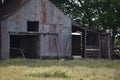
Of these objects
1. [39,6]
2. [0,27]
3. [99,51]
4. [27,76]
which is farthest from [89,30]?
[27,76]

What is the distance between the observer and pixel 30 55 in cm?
3972

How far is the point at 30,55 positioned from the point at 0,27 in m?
5.42

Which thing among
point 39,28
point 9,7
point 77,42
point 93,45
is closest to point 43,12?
point 39,28

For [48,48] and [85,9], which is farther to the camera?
[85,9]

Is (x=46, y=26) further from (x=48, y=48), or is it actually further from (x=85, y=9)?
(x=85, y=9)

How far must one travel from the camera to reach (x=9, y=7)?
40656mm

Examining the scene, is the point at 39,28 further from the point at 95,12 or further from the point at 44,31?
the point at 95,12

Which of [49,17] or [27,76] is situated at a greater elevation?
[49,17]

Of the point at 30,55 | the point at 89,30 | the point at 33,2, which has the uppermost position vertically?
the point at 33,2

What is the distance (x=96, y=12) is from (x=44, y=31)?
7754 mm

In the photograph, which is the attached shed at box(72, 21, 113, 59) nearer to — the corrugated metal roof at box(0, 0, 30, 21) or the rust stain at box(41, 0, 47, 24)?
the rust stain at box(41, 0, 47, 24)

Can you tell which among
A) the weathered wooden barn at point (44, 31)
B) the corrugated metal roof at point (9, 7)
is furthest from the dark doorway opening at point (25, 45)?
the corrugated metal roof at point (9, 7)

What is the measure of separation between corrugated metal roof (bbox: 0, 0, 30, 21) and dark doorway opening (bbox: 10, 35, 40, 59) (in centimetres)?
265

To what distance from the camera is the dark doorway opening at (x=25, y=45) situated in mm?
38213
